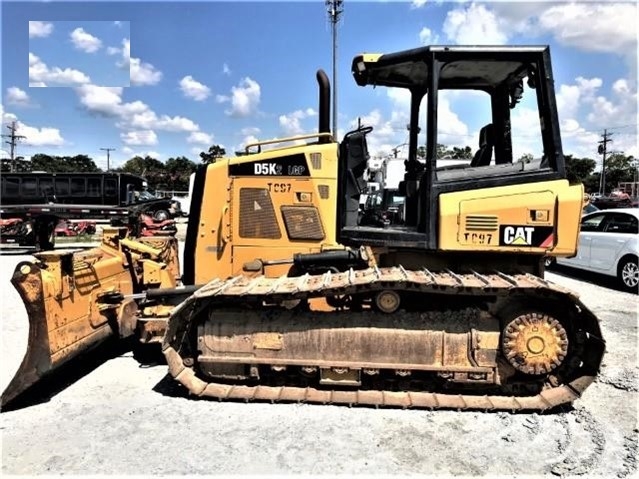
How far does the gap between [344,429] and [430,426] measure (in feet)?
2.25

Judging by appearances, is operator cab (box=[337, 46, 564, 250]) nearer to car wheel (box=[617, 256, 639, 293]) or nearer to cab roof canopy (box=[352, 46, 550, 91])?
cab roof canopy (box=[352, 46, 550, 91])

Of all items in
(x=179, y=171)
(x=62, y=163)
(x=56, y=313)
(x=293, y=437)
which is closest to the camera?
(x=293, y=437)

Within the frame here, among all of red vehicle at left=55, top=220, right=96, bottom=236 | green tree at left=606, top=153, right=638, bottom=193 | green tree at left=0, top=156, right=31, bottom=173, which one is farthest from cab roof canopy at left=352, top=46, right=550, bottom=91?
green tree at left=606, top=153, right=638, bottom=193

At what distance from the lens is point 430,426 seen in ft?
13.7

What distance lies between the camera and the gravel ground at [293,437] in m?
3.55

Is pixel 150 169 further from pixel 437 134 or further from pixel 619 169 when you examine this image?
pixel 437 134

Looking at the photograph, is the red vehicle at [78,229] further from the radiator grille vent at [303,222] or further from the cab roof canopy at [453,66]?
the cab roof canopy at [453,66]

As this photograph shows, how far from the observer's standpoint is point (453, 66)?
4.77 metres

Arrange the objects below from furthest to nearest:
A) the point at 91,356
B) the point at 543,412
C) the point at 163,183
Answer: the point at 163,183 < the point at 91,356 < the point at 543,412

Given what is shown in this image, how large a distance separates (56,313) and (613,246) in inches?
412

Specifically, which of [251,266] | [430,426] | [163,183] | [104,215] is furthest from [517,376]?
[163,183]

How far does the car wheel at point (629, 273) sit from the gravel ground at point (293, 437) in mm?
6119

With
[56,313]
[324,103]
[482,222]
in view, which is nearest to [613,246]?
[482,222]

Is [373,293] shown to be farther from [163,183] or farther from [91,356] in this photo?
[163,183]
